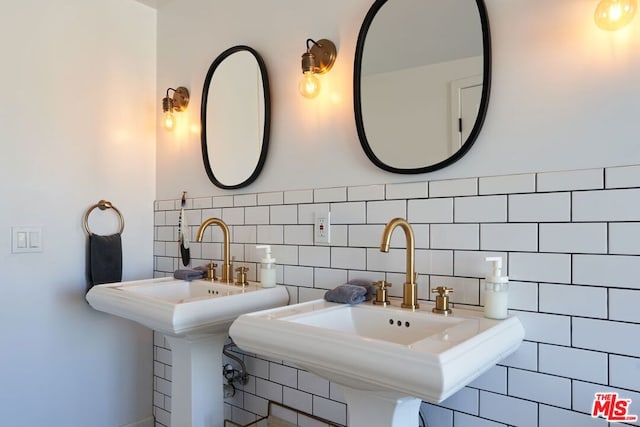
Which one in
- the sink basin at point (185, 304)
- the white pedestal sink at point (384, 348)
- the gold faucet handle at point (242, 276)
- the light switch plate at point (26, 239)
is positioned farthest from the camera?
the light switch plate at point (26, 239)

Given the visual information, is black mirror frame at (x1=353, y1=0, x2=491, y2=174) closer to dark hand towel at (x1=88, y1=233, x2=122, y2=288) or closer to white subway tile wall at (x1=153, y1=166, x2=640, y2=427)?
white subway tile wall at (x1=153, y1=166, x2=640, y2=427)

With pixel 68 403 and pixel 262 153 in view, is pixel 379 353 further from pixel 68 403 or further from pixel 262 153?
pixel 68 403

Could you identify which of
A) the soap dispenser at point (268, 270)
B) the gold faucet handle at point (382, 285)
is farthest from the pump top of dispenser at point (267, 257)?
the gold faucet handle at point (382, 285)

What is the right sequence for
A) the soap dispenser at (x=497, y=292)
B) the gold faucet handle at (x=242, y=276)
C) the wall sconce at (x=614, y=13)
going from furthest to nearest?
the gold faucet handle at (x=242, y=276), the soap dispenser at (x=497, y=292), the wall sconce at (x=614, y=13)

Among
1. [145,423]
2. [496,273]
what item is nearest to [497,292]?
[496,273]

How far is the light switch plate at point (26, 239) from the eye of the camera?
1853 mm

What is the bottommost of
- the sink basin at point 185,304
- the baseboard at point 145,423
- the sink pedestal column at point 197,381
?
the baseboard at point 145,423

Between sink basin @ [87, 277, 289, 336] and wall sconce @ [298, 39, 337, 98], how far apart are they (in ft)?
2.40

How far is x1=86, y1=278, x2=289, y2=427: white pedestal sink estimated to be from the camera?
138cm

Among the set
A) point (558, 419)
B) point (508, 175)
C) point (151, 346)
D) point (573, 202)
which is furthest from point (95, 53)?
point (558, 419)

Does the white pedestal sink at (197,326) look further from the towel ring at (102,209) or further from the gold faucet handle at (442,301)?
the gold faucet handle at (442,301)

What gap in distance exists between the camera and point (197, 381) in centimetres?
157

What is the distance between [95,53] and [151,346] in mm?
1481

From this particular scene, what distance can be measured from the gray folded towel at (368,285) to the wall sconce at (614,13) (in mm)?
883
